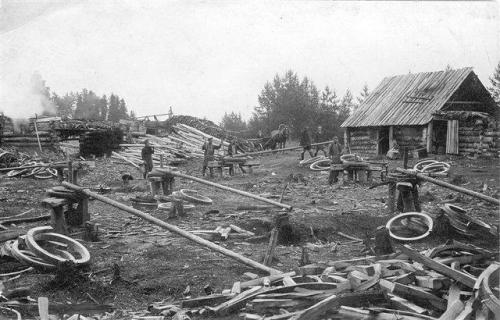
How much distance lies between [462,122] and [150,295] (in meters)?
20.6

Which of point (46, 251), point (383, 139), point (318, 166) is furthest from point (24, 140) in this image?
point (46, 251)

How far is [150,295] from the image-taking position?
6.13 metres

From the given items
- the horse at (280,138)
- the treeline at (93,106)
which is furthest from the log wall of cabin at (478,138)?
the treeline at (93,106)

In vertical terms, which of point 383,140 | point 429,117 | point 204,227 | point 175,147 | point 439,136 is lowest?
point 204,227

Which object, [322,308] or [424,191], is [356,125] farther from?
[322,308]

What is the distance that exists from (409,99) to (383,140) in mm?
2734

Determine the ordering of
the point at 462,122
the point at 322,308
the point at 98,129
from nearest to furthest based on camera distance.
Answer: the point at 322,308
the point at 462,122
the point at 98,129

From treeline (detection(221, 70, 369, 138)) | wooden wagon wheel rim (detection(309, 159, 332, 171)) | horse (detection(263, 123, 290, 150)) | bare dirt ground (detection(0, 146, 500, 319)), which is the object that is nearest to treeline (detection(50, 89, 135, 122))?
treeline (detection(221, 70, 369, 138))

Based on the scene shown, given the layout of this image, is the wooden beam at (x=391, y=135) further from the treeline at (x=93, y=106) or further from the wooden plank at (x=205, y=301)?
the treeline at (x=93, y=106)

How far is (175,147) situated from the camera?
97.6ft

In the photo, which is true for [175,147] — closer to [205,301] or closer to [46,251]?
[46,251]

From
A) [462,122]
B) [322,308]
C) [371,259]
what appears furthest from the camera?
[462,122]

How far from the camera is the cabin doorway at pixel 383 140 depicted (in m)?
25.6

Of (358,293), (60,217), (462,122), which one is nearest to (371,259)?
Result: (358,293)
